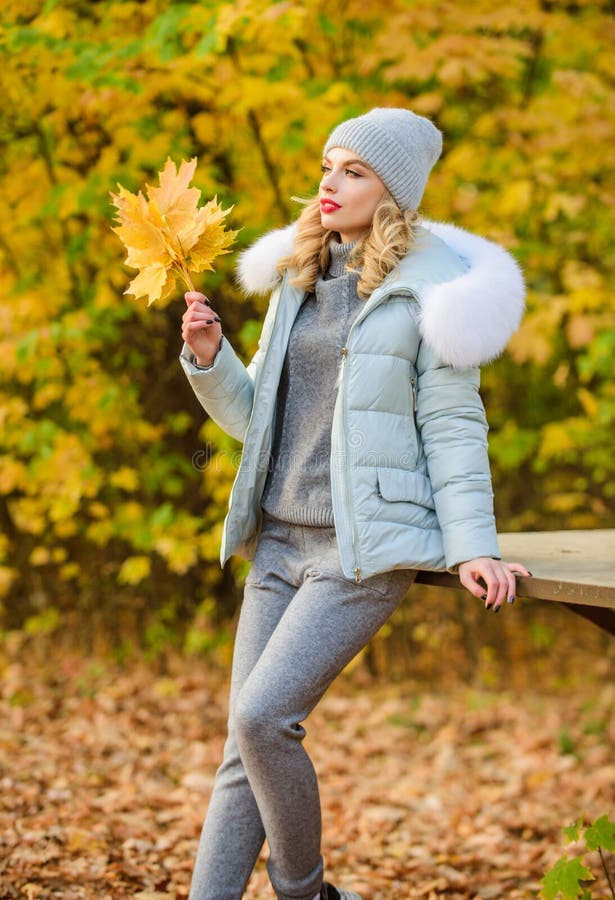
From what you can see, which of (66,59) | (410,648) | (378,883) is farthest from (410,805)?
(66,59)

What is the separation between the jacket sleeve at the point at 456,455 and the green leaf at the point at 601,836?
78cm

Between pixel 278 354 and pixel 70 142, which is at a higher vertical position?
pixel 70 142

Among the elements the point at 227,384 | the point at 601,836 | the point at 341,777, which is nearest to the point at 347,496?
the point at 227,384

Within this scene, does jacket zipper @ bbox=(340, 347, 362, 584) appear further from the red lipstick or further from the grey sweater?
the red lipstick

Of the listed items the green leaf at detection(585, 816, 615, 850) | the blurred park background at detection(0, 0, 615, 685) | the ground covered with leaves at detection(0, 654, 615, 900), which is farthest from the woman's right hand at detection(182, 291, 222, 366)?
the blurred park background at detection(0, 0, 615, 685)

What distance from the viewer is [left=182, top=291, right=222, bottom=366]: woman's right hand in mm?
2502

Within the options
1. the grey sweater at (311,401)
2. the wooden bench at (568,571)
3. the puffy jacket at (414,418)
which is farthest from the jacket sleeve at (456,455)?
the grey sweater at (311,401)

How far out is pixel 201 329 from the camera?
2570mm

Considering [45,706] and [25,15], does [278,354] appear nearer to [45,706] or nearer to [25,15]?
[25,15]

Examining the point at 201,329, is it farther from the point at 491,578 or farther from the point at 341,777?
the point at 341,777

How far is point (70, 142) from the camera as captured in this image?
5.50m

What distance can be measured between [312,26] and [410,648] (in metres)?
3.60

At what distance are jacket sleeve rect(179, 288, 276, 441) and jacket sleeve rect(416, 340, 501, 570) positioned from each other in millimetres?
476

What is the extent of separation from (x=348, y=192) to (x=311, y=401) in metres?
0.54
